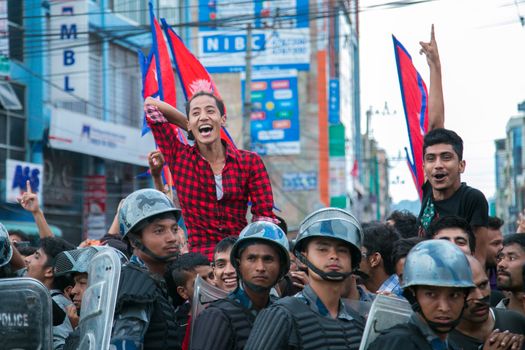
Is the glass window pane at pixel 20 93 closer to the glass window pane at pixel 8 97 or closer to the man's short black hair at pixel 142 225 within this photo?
the glass window pane at pixel 8 97

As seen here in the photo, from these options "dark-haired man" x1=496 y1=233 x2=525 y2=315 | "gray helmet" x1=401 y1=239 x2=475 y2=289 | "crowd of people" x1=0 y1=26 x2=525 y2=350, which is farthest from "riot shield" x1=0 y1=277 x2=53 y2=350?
"dark-haired man" x1=496 y1=233 x2=525 y2=315

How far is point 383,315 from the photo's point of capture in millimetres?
5305

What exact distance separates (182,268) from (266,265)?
132 cm

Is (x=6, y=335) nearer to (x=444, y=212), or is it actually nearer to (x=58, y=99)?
(x=444, y=212)

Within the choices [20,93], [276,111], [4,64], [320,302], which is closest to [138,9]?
[20,93]

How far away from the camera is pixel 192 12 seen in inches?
1827

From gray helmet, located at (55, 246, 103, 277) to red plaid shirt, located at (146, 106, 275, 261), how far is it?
78 cm

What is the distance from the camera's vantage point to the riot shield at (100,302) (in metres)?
5.44

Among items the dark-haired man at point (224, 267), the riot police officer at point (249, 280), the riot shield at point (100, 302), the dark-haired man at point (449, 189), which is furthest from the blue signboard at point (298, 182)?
the riot shield at point (100, 302)

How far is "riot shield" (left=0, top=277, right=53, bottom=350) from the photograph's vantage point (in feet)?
17.7

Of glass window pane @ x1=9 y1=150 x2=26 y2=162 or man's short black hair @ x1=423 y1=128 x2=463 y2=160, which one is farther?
glass window pane @ x1=9 y1=150 x2=26 y2=162

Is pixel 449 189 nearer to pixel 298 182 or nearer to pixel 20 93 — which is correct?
pixel 20 93

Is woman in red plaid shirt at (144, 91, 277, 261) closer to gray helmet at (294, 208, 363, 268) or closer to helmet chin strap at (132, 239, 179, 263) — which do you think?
helmet chin strap at (132, 239, 179, 263)

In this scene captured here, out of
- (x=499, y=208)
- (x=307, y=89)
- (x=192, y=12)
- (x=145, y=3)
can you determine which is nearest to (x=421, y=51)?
(x=145, y=3)
